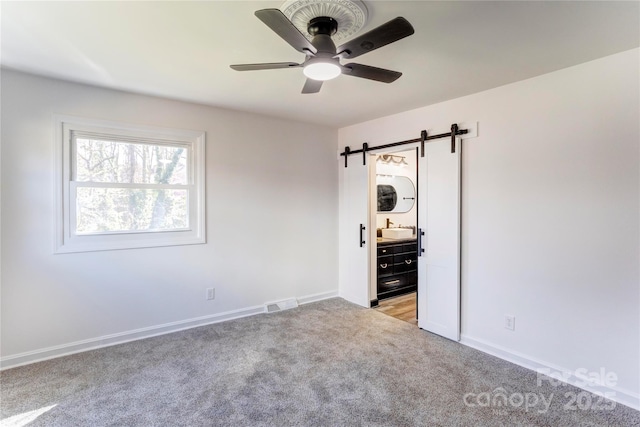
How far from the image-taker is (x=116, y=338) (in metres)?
3.11

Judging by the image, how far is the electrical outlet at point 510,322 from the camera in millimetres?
2806

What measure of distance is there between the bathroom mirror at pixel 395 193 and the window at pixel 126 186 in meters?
2.89

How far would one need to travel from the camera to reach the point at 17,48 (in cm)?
225

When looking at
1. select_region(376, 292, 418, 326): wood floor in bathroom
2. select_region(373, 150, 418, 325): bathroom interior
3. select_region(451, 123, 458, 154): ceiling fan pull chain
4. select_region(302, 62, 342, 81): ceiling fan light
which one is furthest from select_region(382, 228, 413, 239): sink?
select_region(302, 62, 342, 81): ceiling fan light

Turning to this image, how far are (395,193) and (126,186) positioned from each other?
3.92 metres

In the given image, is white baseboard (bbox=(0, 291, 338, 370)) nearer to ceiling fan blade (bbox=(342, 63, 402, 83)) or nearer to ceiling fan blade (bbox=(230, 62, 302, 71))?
ceiling fan blade (bbox=(230, 62, 302, 71))

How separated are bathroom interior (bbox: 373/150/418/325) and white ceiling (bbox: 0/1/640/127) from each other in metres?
2.05

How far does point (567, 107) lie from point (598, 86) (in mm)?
216

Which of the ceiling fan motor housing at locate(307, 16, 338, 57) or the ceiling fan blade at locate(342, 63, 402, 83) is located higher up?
the ceiling fan motor housing at locate(307, 16, 338, 57)

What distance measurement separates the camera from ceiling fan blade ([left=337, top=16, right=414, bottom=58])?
1486 mm

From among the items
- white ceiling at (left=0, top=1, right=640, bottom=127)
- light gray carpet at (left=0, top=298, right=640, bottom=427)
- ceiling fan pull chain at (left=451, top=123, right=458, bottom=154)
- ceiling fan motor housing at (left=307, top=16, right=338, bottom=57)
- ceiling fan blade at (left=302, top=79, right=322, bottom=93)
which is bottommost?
light gray carpet at (left=0, top=298, right=640, bottom=427)

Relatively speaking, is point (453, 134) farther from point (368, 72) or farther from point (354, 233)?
point (354, 233)

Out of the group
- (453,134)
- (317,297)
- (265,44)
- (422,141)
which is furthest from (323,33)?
(317,297)

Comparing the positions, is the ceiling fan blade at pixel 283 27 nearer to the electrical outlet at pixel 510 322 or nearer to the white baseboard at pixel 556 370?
the electrical outlet at pixel 510 322
